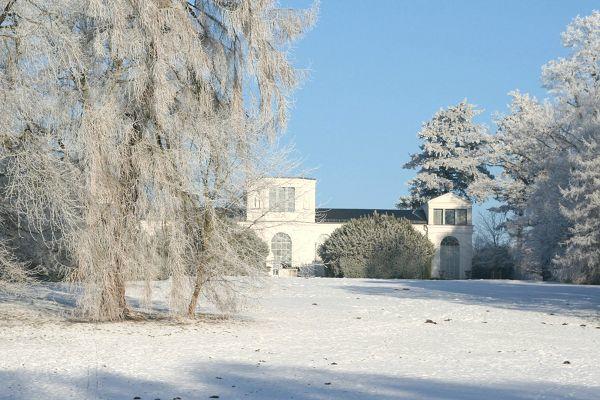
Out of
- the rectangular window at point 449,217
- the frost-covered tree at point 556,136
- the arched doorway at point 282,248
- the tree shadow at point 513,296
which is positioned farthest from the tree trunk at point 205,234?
the rectangular window at point 449,217

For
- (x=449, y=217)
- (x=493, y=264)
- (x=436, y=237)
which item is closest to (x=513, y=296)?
Answer: (x=493, y=264)

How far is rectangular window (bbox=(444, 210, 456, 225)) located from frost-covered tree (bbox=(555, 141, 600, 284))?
15846mm

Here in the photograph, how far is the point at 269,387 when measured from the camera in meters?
8.92

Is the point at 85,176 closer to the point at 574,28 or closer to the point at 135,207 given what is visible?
the point at 135,207

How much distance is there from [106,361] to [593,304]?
14.8 meters

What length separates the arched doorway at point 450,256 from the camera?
4953cm

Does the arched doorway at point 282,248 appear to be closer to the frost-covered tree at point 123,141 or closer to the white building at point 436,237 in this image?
the white building at point 436,237

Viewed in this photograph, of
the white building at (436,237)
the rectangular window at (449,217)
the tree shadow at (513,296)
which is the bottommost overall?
the tree shadow at (513,296)

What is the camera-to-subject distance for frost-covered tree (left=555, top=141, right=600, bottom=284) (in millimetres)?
32719

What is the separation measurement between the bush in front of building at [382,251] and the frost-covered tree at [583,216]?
8.43 meters

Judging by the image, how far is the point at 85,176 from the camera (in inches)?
565

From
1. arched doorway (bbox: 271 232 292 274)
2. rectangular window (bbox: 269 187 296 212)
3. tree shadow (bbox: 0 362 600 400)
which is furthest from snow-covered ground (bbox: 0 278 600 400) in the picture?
arched doorway (bbox: 271 232 292 274)

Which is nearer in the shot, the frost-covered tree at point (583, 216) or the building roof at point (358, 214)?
the frost-covered tree at point (583, 216)

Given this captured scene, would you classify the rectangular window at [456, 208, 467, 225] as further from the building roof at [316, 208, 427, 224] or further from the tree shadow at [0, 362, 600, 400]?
the tree shadow at [0, 362, 600, 400]
